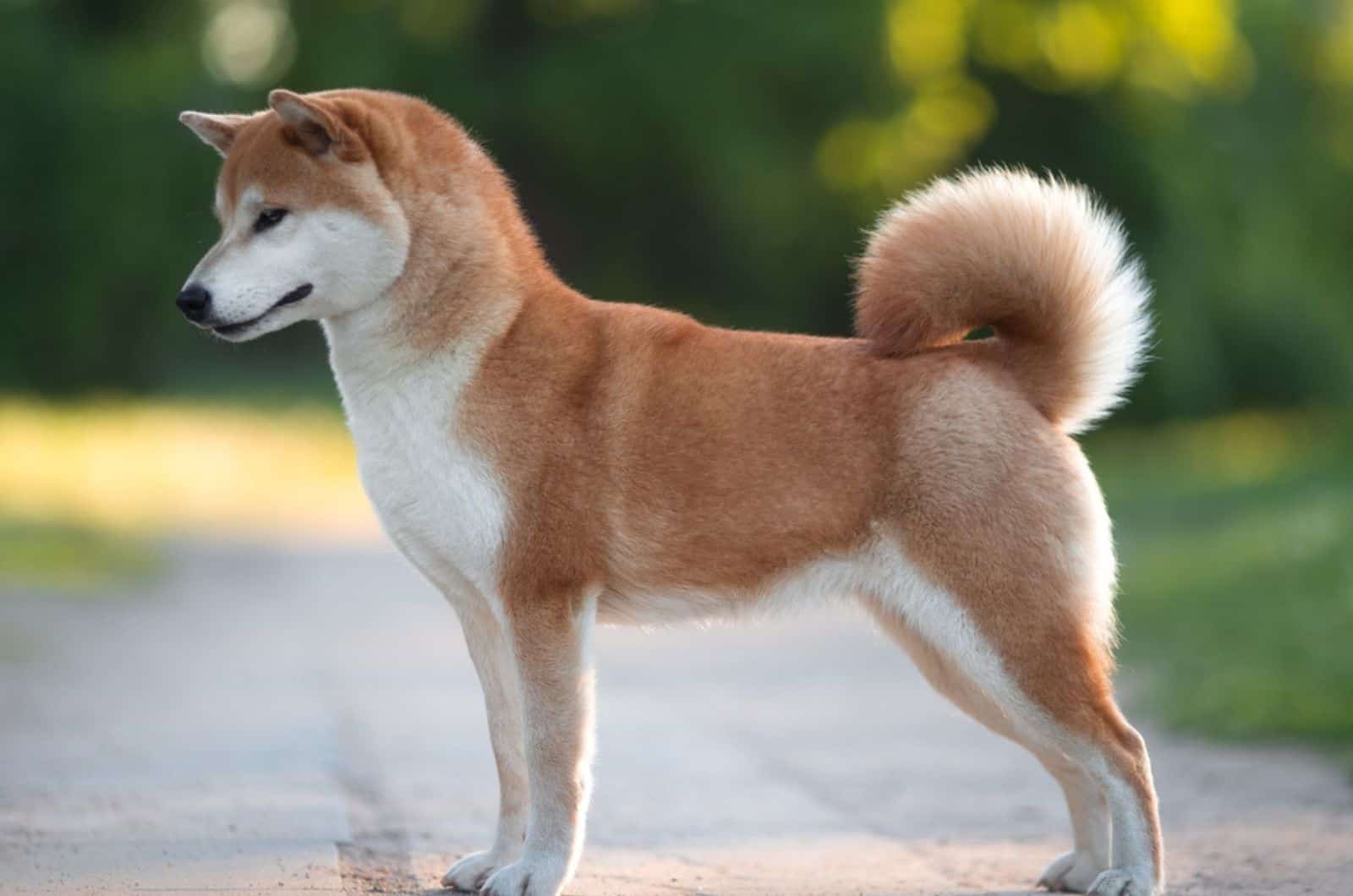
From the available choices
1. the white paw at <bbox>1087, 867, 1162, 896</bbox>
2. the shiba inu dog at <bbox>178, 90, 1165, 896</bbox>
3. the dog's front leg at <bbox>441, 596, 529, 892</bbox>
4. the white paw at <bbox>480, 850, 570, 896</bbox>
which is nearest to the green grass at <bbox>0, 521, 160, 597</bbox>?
the dog's front leg at <bbox>441, 596, 529, 892</bbox>

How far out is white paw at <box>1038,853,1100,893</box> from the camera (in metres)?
4.98

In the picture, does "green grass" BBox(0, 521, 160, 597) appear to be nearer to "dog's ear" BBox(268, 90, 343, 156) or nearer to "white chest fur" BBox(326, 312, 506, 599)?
"white chest fur" BBox(326, 312, 506, 599)

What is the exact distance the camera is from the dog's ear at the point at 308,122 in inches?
181

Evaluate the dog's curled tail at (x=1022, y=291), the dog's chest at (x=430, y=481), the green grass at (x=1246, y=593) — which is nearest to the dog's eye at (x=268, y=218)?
the dog's chest at (x=430, y=481)

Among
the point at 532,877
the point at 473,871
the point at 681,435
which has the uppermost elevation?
the point at 681,435

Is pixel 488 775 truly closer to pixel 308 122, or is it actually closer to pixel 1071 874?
pixel 1071 874

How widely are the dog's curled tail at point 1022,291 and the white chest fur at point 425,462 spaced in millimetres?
1189

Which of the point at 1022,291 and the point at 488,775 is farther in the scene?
the point at 488,775

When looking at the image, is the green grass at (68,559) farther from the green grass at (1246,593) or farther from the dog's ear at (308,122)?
the dog's ear at (308,122)

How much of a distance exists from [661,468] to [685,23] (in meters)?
19.3

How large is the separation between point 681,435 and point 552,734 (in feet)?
2.81

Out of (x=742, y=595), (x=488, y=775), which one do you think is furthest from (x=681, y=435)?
(x=488, y=775)

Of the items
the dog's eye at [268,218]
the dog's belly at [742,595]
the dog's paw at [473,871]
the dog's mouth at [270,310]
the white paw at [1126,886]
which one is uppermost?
the dog's eye at [268,218]

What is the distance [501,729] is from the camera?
5.00 meters
